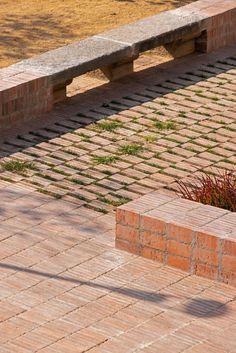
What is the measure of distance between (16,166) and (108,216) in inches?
56.4

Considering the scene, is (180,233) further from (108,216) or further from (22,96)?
(22,96)

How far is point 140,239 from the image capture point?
407 inches

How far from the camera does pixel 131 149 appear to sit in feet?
41.6

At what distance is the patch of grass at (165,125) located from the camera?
43.6ft

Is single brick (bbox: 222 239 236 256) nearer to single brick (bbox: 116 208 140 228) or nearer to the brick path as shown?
the brick path

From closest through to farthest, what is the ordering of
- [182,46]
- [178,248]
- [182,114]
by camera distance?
1. [178,248]
2. [182,114]
3. [182,46]

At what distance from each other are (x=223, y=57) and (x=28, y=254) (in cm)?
596

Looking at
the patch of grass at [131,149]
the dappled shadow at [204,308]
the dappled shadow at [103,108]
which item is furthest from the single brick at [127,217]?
the patch of grass at [131,149]

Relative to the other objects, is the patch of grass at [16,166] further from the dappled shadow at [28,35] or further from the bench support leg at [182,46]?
the bench support leg at [182,46]

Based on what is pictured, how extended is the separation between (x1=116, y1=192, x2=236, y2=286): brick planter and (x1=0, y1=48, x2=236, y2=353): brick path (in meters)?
0.10

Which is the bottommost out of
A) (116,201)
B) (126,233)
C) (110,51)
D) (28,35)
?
(116,201)

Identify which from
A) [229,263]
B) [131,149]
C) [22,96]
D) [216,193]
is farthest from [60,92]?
[229,263]

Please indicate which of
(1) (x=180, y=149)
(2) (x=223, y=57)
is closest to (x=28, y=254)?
(1) (x=180, y=149)

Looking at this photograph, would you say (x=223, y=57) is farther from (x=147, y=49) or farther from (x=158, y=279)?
(x=158, y=279)
